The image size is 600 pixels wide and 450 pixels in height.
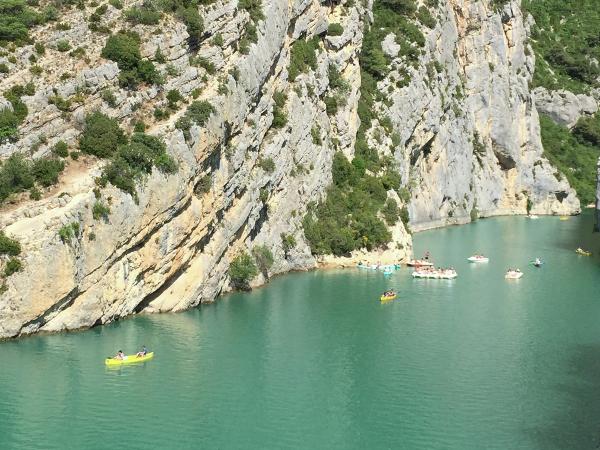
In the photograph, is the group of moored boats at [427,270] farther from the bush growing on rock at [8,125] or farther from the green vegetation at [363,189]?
the bush growing on rock at [8,125]

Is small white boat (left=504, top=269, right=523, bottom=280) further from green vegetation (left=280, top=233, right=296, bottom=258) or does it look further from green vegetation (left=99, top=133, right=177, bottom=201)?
green vegetation (left=99, top=133, right=177, bottom=201)

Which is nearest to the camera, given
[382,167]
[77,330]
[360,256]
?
[77,330]

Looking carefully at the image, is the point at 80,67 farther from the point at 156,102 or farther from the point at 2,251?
the point at 2,251

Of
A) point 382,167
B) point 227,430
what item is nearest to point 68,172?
point 227,430

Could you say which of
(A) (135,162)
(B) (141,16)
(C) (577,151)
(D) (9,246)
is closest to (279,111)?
(B) (141,16)

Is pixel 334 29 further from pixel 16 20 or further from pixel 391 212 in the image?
pixel 16 20

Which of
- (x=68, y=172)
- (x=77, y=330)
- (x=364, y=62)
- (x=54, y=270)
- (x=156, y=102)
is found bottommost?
(x=77, y=330)

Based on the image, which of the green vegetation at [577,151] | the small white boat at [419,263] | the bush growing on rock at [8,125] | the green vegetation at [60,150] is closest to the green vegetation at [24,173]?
the green vegetation at [60,150]
